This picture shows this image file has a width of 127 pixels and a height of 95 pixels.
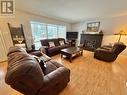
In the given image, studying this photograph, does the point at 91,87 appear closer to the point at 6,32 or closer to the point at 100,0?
the point at 100,0

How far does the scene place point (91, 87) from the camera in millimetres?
1965

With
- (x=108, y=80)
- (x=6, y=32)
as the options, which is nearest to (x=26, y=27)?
(x=6, y=32)

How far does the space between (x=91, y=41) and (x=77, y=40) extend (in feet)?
4.67

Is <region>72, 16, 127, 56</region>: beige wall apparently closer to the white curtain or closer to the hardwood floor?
the hardwood floor

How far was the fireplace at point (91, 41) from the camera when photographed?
536cm

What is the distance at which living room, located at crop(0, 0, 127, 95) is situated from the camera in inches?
78.9

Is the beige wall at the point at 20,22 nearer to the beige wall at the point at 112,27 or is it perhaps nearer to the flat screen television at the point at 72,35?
the flat screen television at the point at 72,35

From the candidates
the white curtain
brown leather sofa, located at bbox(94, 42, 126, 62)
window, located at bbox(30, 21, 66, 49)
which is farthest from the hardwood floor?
window, located at bbox(30, 21, 66, 49)

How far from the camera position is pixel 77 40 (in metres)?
6.91

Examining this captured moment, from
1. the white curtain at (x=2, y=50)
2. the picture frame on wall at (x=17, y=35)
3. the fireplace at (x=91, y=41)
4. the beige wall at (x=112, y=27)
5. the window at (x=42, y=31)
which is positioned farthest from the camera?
the fireplace at (x=91, y=41)

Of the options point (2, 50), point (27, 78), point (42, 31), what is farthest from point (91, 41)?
point (27, 78)

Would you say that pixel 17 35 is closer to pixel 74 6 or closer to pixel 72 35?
pixel 74 6

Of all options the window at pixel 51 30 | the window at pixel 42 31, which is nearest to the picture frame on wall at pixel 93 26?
the window at pixel 42 31

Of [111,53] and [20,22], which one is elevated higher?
[20,22]
